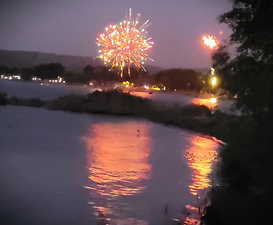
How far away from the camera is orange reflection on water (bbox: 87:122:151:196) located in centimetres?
1385

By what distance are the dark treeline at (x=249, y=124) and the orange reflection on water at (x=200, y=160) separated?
10.4 ft

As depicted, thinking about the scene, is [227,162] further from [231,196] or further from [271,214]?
[271,214]

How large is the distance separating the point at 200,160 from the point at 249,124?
1054 cm

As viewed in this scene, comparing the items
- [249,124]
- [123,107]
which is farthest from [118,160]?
[123,107]

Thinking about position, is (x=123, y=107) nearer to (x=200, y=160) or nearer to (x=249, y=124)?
(x=200, y=160)

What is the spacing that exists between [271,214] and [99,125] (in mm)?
26679

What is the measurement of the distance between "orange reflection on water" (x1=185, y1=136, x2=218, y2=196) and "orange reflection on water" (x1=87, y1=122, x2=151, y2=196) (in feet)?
5.01

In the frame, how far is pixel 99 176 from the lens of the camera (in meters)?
15.3

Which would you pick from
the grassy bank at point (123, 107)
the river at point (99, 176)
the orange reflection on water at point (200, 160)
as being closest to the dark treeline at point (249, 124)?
the river at point (99, 176)

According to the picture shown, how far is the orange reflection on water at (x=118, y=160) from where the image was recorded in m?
13.9

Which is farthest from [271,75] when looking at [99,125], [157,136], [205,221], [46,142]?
[99,125]

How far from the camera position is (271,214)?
8797mm

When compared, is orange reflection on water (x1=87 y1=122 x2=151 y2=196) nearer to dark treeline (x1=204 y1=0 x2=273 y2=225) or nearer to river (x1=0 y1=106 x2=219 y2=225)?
river (x1=0 y1=106 x2=219 y2=225)

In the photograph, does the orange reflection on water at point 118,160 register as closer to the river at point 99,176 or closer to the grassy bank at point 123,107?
the river at point 99,176
